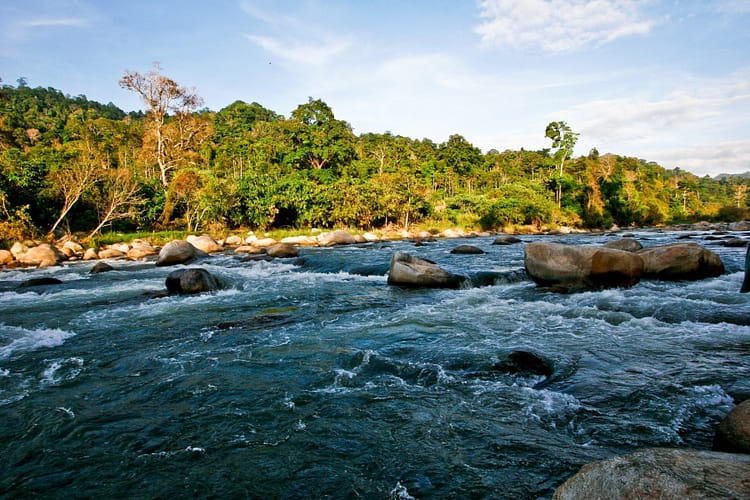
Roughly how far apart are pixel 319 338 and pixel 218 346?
1706mm

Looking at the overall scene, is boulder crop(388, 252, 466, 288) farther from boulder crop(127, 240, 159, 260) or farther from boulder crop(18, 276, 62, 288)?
boulder crop(127, 240, 159, 260)

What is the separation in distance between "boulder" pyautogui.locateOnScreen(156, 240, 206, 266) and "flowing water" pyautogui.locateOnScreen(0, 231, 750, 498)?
32.2 feet

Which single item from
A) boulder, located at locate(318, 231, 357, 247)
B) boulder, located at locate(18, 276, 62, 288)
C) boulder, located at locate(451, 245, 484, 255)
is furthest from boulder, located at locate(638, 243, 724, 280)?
boulder, located at locate(318, 231, 357, 247)

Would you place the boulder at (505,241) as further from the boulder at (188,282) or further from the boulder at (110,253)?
the boulder at (110,253)

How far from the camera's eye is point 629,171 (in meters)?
65.4

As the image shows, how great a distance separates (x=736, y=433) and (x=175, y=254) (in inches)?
809

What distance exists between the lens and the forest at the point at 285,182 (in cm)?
2753

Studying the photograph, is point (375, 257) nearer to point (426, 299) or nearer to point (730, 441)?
point (426, 299)

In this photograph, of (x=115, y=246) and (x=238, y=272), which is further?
(x=115, y=246)

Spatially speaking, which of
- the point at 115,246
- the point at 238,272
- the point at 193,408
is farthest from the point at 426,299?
the point at 115,246

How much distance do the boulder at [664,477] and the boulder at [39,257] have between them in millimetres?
24764

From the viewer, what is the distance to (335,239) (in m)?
29.3

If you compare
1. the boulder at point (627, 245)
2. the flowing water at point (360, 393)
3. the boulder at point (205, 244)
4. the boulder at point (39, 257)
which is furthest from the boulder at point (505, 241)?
the boulder at point (39, 257)

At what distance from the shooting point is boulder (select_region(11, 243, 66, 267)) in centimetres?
2045
